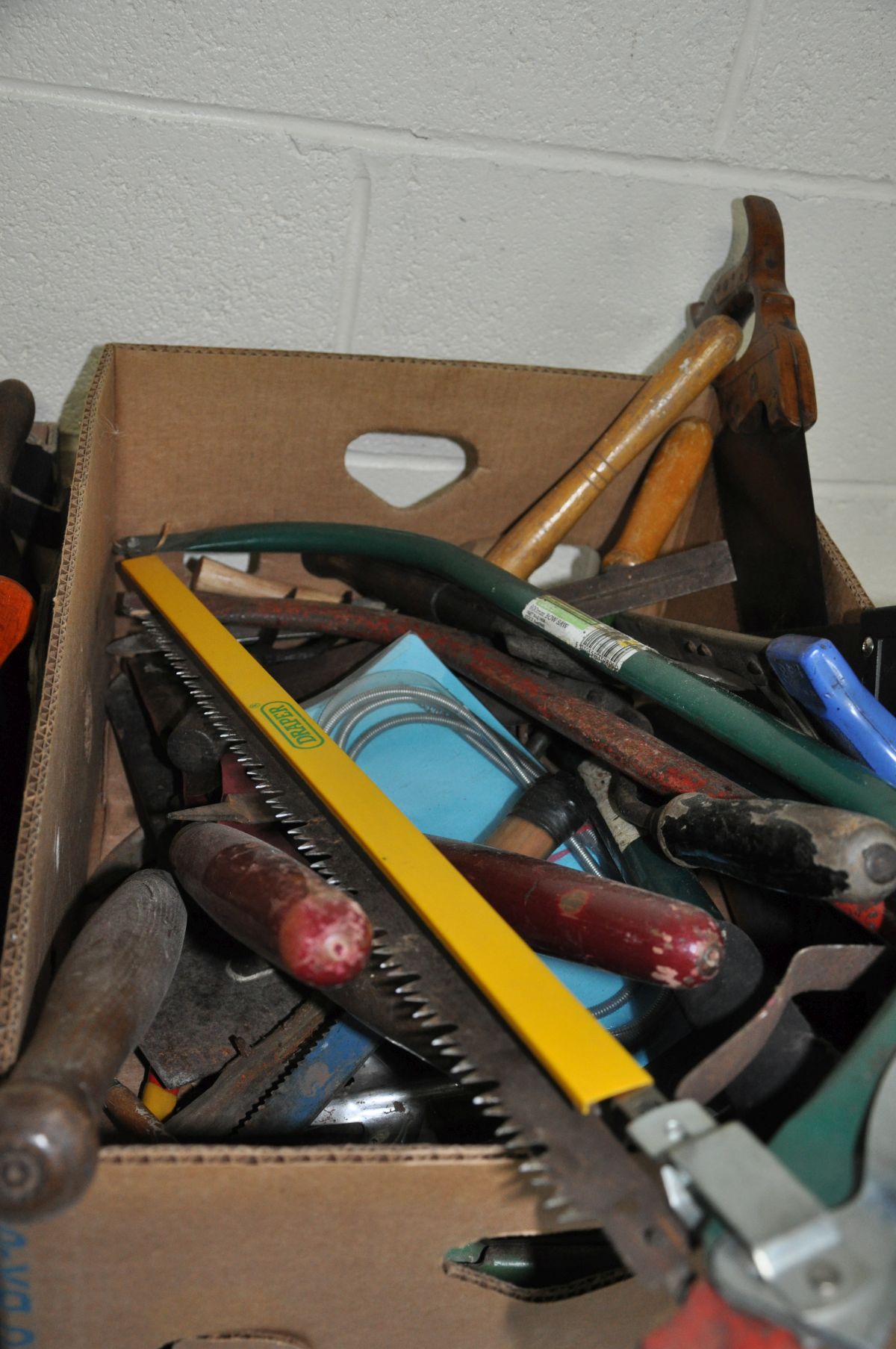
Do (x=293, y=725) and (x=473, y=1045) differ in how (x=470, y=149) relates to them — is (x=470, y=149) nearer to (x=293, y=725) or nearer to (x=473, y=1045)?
(x=293, y=725)

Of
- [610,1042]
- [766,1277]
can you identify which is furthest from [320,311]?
[766,1277]

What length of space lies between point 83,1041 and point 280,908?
0.38 ft

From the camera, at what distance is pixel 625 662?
0.89 metres

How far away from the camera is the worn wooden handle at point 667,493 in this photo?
1.15m

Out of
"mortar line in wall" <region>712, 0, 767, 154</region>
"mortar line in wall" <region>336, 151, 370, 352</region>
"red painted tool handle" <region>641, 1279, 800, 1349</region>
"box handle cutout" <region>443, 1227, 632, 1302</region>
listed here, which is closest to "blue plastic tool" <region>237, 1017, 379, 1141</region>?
"box handle cutout" <region>443, 1227, 632, 1302</region>

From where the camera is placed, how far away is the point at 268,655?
109cm

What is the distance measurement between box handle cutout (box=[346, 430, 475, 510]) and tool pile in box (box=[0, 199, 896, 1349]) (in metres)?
0.15

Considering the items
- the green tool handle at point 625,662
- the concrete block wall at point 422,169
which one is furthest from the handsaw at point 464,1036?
the concrete block wall at point 422,169

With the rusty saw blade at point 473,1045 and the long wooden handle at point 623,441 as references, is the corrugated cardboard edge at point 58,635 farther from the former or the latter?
the rusty saw blade at point 473,1045

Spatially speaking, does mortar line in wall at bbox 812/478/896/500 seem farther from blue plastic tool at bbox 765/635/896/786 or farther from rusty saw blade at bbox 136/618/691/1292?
rusty saw blade at bbox 136/618/691/1292

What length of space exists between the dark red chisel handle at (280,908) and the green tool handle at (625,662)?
0.35m

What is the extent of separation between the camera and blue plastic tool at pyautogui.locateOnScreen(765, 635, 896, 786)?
77cm

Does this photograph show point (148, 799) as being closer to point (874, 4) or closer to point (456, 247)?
point (456, 247)

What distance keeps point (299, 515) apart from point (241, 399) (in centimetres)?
15
